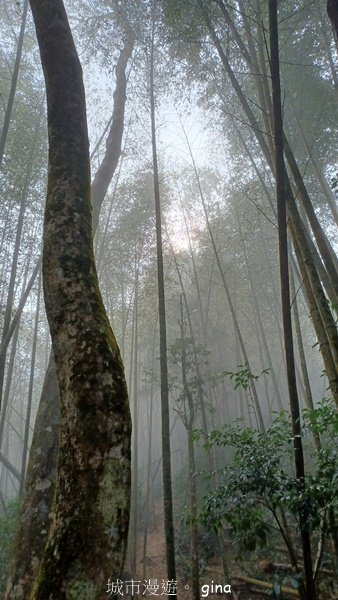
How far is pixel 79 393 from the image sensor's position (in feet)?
3.34

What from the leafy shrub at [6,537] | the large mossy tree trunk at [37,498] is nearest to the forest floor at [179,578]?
the large mossy tree trunk at [37,498]

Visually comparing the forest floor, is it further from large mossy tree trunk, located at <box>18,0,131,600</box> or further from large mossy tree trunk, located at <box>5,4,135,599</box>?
large mossy tree trunk, located at <box>18,0,131,600</box>

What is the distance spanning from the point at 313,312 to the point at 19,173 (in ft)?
21.6

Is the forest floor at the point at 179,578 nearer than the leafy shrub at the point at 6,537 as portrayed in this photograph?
Yes

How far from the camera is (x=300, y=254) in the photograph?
7.75 ft

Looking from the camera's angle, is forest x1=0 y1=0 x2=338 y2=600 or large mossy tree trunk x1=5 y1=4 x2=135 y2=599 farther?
large mossy tree trunk x1=5 y1=4 x2=135 y2=599

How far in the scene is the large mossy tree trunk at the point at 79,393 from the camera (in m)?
0.83

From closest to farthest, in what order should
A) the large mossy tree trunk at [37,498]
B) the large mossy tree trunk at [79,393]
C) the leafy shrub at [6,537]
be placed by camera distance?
the large mossy tree trunk at [79,393]
the large mossy tree trunk at [37,498]
the leafy shrub at [6,537]

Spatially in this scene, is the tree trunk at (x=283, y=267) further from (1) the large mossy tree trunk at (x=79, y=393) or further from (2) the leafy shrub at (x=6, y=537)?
(2) the leafy shrub at (x=6, y=537)

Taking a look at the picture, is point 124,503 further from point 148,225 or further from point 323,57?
point 148,225

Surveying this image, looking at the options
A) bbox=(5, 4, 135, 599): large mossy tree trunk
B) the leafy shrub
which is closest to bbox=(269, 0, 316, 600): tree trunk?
bbox=(5, 4, 135, 599): large mossy tree trunk

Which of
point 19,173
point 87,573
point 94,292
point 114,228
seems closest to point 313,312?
point 94,292

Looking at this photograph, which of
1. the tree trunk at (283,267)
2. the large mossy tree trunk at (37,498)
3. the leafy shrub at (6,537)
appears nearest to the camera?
the tree trunk at (283,267)

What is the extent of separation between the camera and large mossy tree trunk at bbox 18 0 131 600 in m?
0.83
